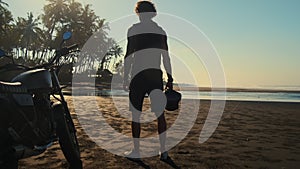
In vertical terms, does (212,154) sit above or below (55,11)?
below

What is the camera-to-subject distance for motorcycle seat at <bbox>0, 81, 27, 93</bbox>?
264 centimetres

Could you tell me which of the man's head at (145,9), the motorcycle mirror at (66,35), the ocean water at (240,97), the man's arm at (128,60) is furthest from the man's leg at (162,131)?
the ocean water at (240,97)

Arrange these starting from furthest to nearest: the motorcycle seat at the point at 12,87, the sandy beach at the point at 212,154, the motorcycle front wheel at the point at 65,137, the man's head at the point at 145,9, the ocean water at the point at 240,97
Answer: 1. the ocean water at the point at 240,97
2. the man's head at the point at 145,9
3. the sandy beach at the point at 212,154
4. the motorcycle front wheel at the point at 65,137
5. the motorcycle seat at the point at 12,87

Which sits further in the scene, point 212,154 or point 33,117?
point 212,154

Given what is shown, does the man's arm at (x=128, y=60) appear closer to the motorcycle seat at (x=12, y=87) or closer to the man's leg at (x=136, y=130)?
the man's leg at (x=136, y=130)

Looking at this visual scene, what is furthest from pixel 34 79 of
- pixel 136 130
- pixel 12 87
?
pixel 136 130

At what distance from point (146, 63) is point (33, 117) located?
2.03m

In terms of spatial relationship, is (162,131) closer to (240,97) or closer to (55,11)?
(240,97)

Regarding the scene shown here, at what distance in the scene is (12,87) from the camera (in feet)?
8.93

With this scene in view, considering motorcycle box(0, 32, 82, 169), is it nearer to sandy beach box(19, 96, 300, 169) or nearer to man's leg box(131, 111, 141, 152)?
sandy beach box(19, 96, 300, 169)

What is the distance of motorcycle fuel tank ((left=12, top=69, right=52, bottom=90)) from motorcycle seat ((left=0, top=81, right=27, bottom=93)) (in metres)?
0.06

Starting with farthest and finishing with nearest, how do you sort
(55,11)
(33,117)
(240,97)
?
(55,11) < (240,97) < (33,117)

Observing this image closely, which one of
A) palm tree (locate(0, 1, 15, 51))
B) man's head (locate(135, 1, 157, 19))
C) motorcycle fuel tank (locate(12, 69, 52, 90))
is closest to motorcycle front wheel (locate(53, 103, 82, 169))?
motorcycle fuel tank (locate(12, 69, 52, 90))

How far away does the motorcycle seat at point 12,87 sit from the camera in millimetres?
2642
